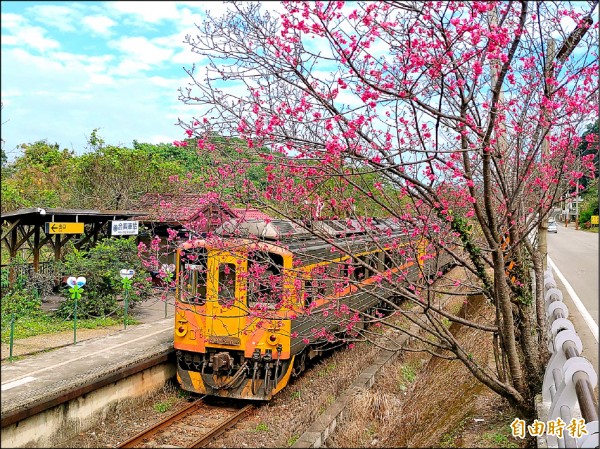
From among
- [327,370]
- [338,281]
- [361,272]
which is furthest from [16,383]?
[361,272]

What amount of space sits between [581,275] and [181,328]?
15687mm

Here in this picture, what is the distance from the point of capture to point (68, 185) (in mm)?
19000

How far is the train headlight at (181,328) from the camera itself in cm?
849

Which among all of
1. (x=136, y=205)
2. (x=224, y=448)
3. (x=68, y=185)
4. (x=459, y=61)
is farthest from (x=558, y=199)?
(x=68, y=185)

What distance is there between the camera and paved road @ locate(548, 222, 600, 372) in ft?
29.9

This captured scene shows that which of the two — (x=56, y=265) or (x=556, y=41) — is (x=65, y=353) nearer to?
(x=56, y=265)

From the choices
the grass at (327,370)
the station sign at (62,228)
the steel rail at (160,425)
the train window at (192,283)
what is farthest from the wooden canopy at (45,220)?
the grass at (327,370)

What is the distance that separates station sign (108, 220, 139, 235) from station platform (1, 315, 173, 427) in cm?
251

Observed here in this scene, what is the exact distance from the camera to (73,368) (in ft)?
26.3

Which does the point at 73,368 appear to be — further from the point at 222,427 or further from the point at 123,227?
the point at 123,227

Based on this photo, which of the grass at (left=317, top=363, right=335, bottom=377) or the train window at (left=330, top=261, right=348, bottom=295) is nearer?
the train window at (left=330, top=261, right=348, bottom=295)

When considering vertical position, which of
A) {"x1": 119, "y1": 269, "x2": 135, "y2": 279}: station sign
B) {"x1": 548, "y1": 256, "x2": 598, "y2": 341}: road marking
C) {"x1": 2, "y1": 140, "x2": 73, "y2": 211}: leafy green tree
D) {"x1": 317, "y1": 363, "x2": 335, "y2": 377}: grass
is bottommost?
{"x1": 317, "y1": 363, "x2": 335, "y2": 377}: grass

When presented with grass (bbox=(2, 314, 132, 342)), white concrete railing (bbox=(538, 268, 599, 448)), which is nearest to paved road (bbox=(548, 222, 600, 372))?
white concrete railing (bbox=(538, 268, 599, 448))

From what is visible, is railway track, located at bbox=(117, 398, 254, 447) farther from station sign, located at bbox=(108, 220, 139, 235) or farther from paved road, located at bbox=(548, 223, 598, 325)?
paved road, located at bbox=(548, 223, 598, 325)
